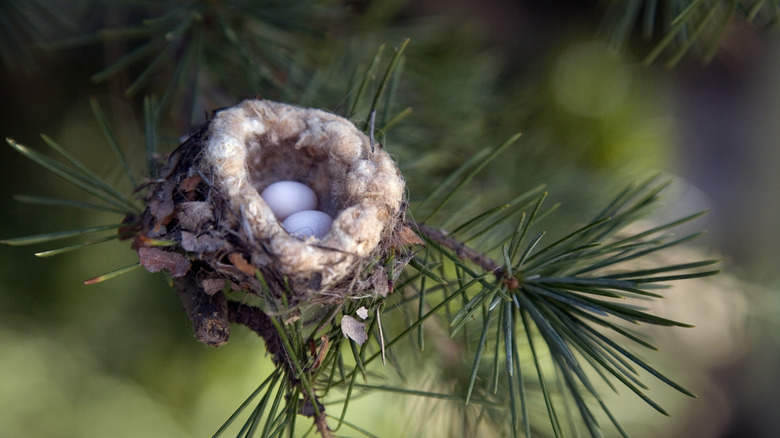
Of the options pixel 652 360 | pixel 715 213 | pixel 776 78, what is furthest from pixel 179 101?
pixel 776 78

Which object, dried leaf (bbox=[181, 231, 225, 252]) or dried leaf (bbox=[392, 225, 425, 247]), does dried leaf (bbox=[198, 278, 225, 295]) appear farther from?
dried leaf (bbox=[392, 225, 425, 247])

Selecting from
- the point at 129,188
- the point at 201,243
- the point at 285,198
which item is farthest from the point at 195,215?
the point at 129,188

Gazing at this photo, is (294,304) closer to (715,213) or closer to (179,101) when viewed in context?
(179,101)

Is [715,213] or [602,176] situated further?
[715,213]

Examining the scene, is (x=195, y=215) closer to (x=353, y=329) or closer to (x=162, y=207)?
(x=162, y=207)

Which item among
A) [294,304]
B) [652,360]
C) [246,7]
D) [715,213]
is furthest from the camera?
[715,213]

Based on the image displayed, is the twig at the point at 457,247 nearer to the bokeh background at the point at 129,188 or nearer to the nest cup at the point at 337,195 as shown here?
the nest cup at the point at 337,195
